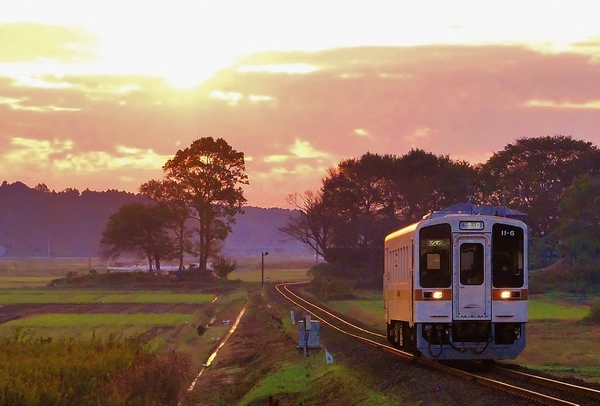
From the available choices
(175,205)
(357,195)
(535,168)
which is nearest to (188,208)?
(175,205)

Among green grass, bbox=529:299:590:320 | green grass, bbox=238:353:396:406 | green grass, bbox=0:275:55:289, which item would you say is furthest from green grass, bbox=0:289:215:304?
green grass, bbox=238:353:396:406

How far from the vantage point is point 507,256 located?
23.5m

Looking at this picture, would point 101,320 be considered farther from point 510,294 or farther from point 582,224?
point 510,294

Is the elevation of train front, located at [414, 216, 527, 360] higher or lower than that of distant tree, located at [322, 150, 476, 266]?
lower

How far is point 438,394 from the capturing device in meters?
20.0

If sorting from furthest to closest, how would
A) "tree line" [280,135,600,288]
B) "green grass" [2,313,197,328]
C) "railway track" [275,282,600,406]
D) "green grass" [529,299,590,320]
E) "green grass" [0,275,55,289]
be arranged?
"green grass" [0,275,55,289], "tree line" [280,135,600,288], "green grass" [2,313,197,328], "green grass" [529,299,590,320], "railway track" [275,282,600,406]

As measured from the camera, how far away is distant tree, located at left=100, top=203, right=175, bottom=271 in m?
121

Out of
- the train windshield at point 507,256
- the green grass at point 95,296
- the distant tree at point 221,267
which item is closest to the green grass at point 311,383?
the train windshield at point 507,256

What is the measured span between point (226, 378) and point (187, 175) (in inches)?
3262

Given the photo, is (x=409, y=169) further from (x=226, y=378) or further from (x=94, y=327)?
(x=226, y=378)

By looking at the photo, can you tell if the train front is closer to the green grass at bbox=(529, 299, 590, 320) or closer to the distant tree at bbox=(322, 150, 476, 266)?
the green grass at bbox=(529, 299, 590, 320)

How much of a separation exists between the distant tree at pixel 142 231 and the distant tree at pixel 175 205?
0.87 m

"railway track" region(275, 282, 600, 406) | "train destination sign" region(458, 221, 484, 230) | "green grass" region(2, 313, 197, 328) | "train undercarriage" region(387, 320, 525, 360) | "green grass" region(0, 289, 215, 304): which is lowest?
"green grass" region(2, 313, 197, 328)

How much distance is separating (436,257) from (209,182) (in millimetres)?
94550
